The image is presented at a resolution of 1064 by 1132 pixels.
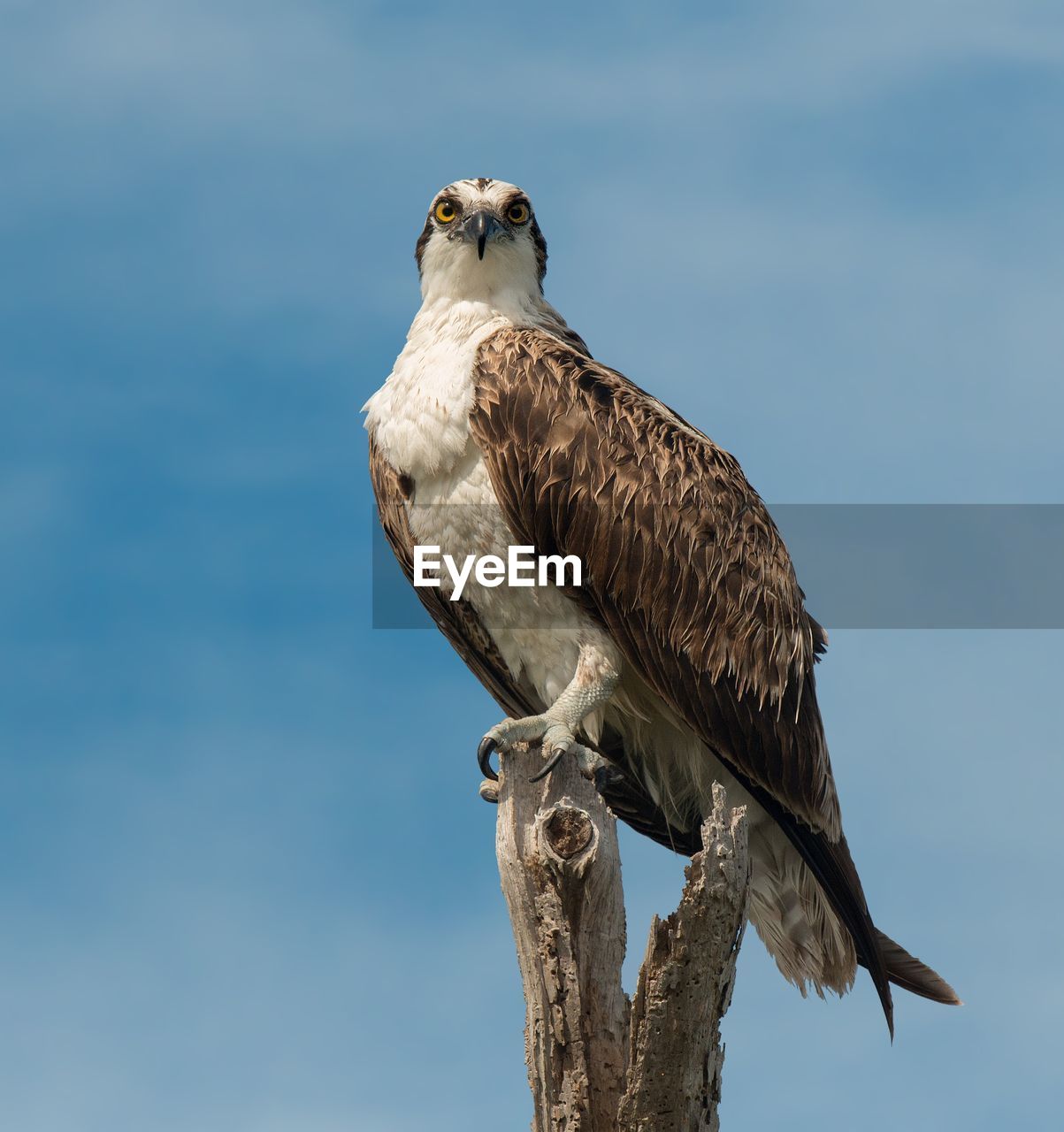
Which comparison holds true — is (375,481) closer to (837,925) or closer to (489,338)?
(489,338)

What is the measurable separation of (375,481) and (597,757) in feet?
7.11

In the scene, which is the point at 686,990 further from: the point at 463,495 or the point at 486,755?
the point at 463,495

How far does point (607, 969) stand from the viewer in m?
6.89

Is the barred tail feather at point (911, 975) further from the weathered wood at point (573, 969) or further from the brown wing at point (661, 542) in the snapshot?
the weathered wood at point (573, 969)

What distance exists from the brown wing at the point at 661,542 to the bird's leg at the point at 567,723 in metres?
0.18

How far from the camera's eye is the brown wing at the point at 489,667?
27.8ft

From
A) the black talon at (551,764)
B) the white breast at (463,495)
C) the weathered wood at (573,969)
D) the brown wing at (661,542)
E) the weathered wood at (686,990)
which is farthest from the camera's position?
the white breast at (463,495)

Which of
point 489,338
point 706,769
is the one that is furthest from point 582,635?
point 489,338

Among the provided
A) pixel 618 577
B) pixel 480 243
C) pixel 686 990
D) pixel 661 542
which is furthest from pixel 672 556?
pixel 686 990

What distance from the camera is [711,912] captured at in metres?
6.56

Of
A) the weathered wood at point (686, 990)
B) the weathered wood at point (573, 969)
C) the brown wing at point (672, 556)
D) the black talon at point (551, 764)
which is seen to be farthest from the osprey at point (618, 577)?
the weathered wood at point (686, 990)

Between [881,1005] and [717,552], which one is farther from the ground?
[717,552]

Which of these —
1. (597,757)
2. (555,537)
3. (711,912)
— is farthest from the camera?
(555,537)

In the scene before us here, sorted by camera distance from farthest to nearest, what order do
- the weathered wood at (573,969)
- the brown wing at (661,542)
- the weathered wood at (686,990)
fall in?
the brown wing at (661,542)
the weathered wood at (573,969)
the weathered wood at (686,990)
